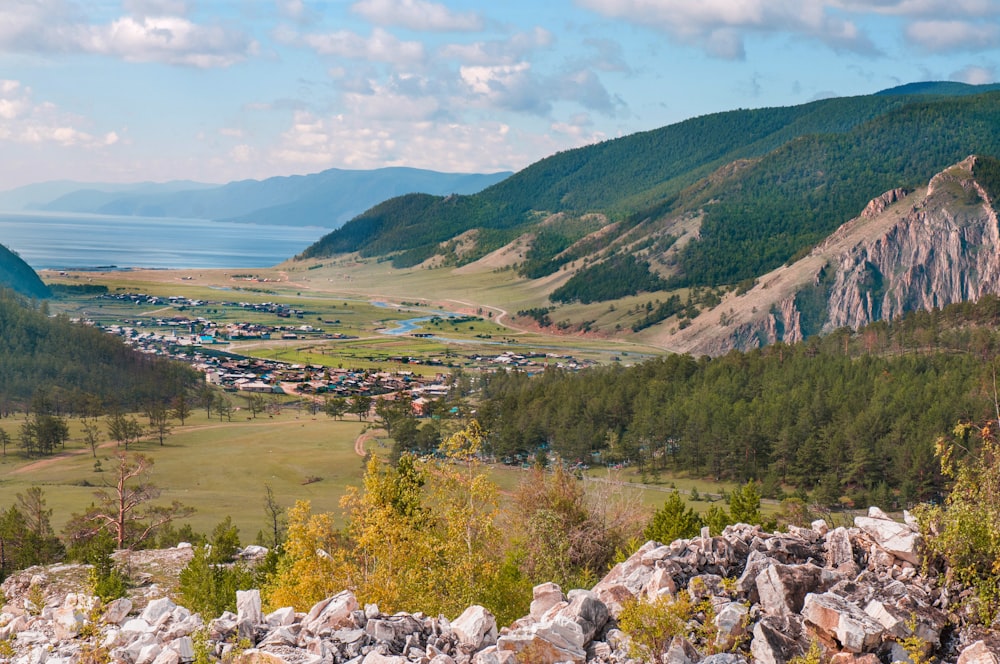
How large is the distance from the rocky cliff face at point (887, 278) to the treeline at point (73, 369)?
4210 inches

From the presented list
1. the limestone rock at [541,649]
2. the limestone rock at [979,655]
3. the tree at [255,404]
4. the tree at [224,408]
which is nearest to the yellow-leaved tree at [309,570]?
the limestone rock at [541,649]

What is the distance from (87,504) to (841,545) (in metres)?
57.9

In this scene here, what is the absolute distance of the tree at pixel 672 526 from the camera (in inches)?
1499

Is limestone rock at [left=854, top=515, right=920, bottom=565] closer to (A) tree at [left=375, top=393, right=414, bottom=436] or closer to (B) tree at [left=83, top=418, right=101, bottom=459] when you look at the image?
(A) tree at [left=375, top=393, right=414, bottom=436]

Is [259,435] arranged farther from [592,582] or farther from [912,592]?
[912,592]

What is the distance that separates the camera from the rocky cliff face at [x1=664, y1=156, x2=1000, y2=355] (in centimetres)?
18262

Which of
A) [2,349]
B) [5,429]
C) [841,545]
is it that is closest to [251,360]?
[2,349]

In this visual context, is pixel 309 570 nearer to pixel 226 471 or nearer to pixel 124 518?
pixel 124 518

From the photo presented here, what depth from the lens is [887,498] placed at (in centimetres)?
7475

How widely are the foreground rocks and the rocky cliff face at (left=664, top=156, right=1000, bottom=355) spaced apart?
524 ft

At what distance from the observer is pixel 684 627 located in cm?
2025

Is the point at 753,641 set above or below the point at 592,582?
above

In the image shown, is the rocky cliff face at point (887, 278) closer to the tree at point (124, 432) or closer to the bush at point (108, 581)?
the tree at point (124, 432)

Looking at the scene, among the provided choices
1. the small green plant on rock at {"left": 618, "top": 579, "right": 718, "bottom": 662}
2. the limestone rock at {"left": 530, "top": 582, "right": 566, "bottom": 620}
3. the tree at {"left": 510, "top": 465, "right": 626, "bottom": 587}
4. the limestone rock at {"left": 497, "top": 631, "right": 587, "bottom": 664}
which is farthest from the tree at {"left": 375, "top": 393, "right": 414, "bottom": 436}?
the small green plant on rock at {"left": 618, "top": 579, "right": 718, "bottom": 662}
